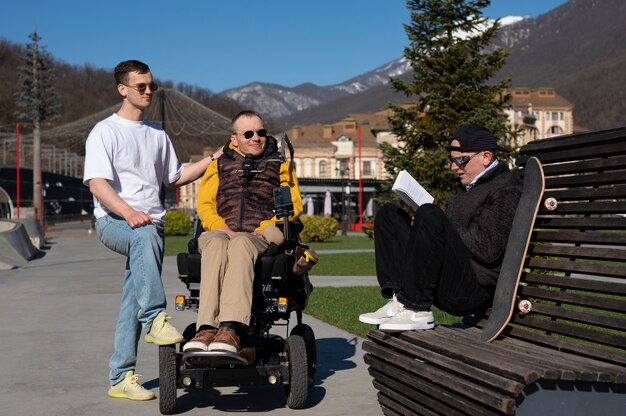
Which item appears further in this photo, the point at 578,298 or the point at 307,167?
the point at 307,167

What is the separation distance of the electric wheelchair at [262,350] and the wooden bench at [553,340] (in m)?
0.71

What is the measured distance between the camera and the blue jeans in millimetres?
6070

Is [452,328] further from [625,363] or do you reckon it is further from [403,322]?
[625,363]

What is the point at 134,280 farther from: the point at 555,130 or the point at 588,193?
the point at 555,130

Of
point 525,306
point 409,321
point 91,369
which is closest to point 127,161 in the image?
point 91,369

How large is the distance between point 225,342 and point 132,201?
53.9 inches

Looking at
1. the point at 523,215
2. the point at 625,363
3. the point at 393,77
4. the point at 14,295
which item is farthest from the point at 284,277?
the point at 393,77

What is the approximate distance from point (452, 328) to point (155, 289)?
1931 millimetres

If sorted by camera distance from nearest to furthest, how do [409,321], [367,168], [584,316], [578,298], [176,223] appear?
[584,316], [578,298], [409,321], [176,223], [367,168]

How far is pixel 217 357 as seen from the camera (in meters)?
5.50

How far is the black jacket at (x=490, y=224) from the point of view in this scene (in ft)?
16.3

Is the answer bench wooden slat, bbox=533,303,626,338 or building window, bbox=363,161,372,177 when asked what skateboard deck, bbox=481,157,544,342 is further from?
building window, bbox=363,161,372,177

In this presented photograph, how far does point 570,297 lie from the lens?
14.6ft

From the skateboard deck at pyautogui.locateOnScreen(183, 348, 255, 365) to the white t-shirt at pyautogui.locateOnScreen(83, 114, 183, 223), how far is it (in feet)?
4.03
